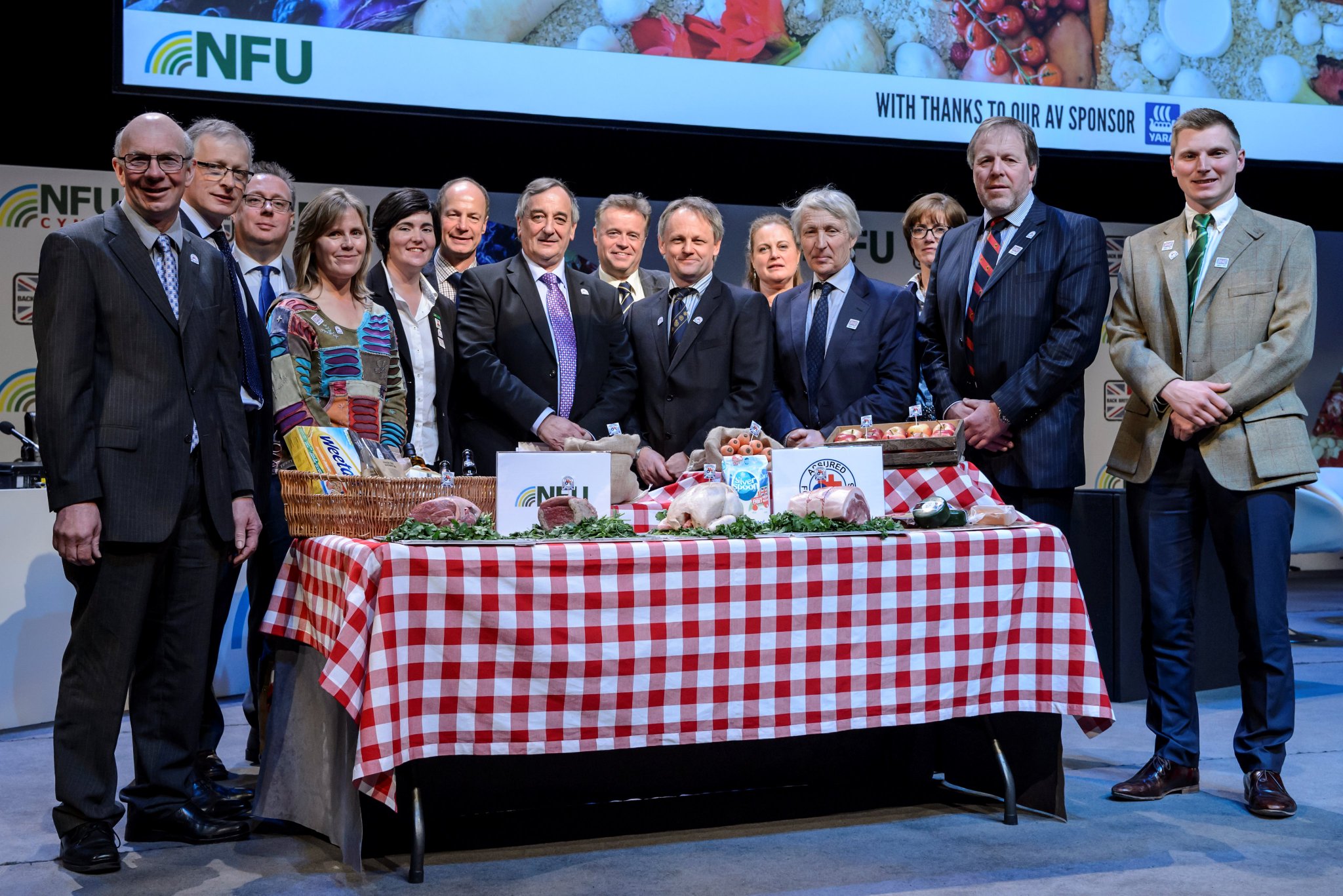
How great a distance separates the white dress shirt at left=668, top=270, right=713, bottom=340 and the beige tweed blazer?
123 cm

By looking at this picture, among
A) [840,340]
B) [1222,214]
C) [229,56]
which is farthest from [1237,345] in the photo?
[229,56]

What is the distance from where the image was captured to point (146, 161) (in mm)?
2709

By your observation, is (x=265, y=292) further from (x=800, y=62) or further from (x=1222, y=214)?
(x=800, y=62)

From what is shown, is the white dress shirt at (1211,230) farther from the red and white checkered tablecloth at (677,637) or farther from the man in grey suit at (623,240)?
the man in grey suit at (623,240)

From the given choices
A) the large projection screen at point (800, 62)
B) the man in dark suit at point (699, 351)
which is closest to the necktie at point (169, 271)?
the man in dark suit at point (699, 351)

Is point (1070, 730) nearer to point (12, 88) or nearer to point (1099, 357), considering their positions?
point (1099, 357)

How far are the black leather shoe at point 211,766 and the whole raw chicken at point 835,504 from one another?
1706 mm

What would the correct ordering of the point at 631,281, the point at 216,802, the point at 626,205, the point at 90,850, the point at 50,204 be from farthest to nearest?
the point at 50,204 → the point at 631,281 → the point at 626,205 → the point at 216,802 → the point at 90,850

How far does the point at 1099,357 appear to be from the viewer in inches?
287

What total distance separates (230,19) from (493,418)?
250 cm

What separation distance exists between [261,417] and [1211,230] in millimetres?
2536

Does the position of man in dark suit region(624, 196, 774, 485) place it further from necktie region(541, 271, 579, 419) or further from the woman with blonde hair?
the woman with blonde hair

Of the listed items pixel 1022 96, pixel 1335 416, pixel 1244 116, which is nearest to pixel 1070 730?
pixel 1022 96

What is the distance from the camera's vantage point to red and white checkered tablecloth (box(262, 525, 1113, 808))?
2.43m
